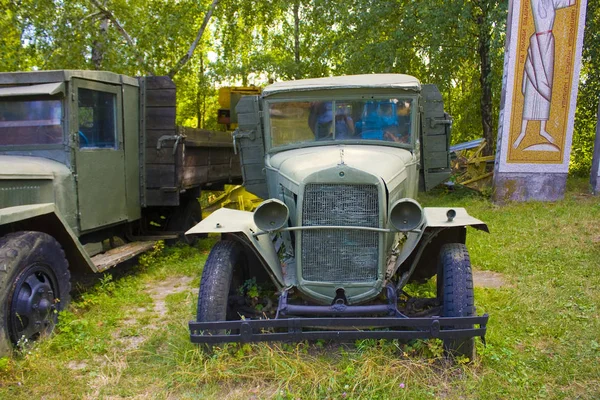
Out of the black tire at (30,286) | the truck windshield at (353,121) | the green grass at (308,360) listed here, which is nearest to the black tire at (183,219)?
the green grass at (308,360)

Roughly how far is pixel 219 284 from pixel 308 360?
793 mm

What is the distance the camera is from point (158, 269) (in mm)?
6742

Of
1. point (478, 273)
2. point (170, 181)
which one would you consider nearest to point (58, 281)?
point (170, 181)

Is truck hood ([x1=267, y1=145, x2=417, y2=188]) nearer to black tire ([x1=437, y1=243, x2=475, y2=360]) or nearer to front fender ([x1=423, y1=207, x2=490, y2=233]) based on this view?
front fender ([x1=423, y1=207, x2=490, y2=233])

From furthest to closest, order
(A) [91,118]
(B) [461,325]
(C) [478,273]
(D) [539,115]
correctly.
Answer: (D) [539,115], (C) [478,273], (A) [91,118], (B) [461,325]

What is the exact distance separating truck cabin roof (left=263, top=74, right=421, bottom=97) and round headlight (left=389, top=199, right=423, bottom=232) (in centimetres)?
181

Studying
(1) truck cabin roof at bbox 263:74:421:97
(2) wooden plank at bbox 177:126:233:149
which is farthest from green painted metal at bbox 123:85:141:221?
(1) truck cabin roof at bbox 263:74:421:97

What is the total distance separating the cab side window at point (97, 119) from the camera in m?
5.59

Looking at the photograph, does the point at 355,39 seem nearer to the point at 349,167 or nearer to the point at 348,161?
the point at 348,161

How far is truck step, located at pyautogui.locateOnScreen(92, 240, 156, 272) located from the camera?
18.0 ft

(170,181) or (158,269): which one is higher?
(170,181)

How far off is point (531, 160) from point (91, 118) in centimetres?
796

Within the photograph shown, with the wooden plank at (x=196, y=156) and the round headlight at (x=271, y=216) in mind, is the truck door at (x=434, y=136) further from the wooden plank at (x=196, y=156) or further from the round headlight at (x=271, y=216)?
the wooden plank at (x=196, y=156)

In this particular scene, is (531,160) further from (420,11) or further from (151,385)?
(151,385)
